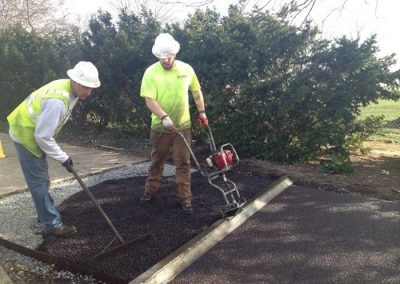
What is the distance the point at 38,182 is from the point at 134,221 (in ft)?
3.42

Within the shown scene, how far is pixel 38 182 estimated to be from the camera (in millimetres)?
3680

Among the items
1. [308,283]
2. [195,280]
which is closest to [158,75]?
[195,280]

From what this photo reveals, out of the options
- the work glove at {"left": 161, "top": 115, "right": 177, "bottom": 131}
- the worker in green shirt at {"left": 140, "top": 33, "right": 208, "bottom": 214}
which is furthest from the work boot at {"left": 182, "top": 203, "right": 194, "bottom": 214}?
the work glove at {"left": 161, "top": 115, "right": 177, "bottom": 131}

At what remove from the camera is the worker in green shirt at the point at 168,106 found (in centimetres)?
397

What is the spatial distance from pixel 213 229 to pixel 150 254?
2.16ft

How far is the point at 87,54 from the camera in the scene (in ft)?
30.5

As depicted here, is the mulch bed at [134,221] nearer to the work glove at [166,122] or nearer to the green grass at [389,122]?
the work glove at [166,122]

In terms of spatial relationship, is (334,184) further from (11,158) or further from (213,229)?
(11,158)

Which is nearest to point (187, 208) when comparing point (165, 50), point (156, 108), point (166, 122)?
point (166, 122)

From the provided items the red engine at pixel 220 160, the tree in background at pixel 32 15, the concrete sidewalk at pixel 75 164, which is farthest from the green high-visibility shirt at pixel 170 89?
the tree in background at pixel 32 15

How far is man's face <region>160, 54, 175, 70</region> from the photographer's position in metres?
3.99

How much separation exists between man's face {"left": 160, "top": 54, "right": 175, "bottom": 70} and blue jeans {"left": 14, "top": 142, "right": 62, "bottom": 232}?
1519 mm

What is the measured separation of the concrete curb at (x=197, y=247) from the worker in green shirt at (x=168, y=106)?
1.89ft

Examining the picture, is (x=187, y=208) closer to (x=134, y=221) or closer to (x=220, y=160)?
(x=134, y=221)
